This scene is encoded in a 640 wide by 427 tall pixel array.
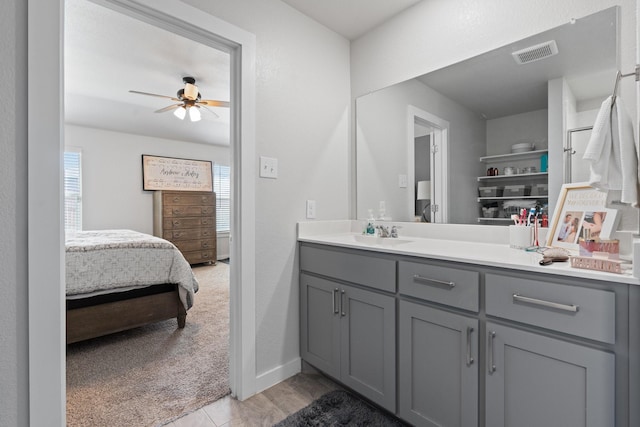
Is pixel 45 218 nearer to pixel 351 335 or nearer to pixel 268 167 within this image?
pixel 268 167

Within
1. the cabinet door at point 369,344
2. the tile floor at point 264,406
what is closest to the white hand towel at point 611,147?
the cabinet door at point 369,344

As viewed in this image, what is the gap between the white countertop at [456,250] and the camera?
974 millimetres

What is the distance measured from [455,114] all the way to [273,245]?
1308mm

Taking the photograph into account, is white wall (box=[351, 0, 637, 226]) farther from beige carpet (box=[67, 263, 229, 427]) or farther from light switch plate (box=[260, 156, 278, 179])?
beige carpet (box=[67, 263, 229, 427])

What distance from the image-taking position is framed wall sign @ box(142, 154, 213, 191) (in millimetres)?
5191

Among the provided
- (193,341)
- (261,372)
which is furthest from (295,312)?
(193,341)

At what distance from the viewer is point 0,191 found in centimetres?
105

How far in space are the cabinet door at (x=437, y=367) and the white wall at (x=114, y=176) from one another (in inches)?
196

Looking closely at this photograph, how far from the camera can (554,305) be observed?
39.2 inches

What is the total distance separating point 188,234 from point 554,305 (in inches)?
203

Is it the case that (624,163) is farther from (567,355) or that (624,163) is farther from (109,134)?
(109,134)

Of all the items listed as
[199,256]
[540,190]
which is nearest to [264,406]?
[540,190]

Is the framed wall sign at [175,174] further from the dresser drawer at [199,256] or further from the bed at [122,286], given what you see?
the bed at [122,286]

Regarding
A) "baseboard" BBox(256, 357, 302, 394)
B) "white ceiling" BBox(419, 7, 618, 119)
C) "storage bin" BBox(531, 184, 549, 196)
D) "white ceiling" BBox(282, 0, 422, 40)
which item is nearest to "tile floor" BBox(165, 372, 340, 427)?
"baseboard" BBox(256, 357, 302, 394)
